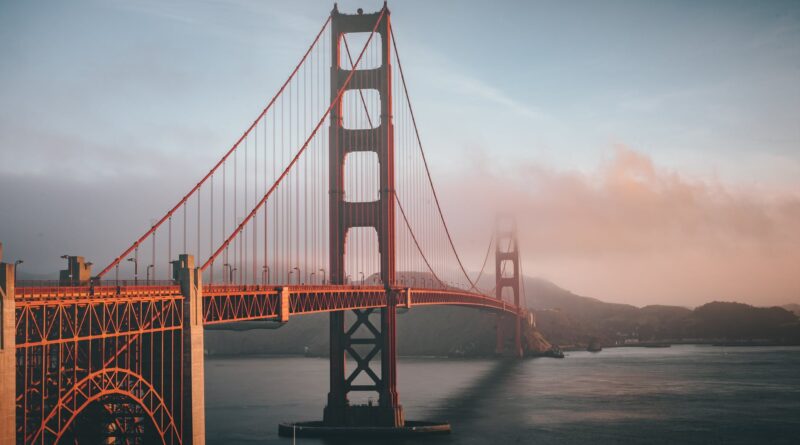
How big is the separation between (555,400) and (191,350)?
56.5 metres

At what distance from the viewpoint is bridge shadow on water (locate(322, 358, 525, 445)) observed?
5616 centimetres

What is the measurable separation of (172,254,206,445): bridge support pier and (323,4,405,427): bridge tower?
79.6ft

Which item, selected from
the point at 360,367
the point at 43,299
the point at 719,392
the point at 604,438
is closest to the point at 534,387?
the point at 719,392

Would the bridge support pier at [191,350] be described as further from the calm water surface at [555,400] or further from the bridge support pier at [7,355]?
the calm water surface at [555,400]

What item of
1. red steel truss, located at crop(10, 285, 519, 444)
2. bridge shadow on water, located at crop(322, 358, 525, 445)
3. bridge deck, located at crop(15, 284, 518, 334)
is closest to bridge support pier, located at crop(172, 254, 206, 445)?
red steel truss, located at crop(10, 285, 519, 444)

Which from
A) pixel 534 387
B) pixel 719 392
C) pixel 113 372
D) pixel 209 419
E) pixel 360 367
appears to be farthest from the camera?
pixel 534 387

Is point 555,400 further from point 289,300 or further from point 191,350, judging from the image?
point 191,350

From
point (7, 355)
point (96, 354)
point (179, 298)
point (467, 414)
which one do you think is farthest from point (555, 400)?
point (7, 355)

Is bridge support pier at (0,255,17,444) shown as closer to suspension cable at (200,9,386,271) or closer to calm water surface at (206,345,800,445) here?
suspension cable at (200,9,386,271)

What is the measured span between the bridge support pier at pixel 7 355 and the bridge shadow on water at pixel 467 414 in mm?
33567

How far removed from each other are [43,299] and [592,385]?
268ft

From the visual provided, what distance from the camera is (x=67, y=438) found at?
3186 centimetres

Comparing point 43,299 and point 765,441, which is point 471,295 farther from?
point 43,299

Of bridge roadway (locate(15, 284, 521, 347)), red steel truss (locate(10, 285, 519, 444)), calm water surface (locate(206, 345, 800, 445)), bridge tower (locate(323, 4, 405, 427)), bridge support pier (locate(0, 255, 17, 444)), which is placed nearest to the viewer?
bridge support pier (locate(0, 255, 17, 444))
